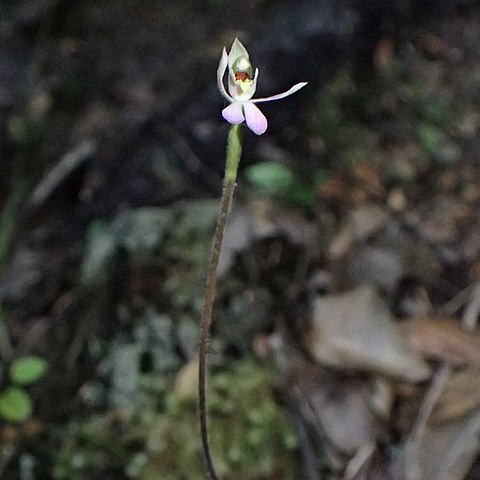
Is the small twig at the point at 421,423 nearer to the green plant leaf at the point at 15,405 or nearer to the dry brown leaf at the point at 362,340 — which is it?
the dry brown leaf at the point at 362,340

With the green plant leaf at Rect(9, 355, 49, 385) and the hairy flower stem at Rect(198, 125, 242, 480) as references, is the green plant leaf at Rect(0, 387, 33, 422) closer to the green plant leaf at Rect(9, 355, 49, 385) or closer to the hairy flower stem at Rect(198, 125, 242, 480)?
the green plant leaf at Rect(9, 355, 49, 385)

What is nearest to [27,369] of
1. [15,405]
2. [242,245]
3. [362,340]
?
[15,405]

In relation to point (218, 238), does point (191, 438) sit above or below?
below

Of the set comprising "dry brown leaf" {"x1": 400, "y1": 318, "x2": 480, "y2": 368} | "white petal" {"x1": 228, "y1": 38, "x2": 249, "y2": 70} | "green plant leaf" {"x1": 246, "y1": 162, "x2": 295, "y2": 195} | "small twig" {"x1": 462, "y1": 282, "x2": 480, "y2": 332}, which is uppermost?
"white petal" {"x1": 228, "y1": 38, "x2": 249, "y2": 70}

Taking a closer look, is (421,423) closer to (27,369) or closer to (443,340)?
(443,340)

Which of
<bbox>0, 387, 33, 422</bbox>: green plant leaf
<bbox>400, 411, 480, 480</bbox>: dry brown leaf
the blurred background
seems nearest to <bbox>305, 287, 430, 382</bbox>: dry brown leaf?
the blurred background

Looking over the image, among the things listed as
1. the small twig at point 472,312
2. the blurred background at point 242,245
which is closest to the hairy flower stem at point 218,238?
the blurred background at point 242,245
